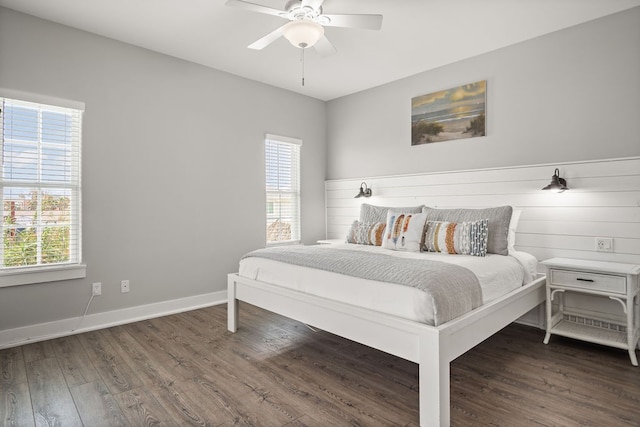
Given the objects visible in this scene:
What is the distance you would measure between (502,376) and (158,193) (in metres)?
3.35

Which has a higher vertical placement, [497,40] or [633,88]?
[497,40]

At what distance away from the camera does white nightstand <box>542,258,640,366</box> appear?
2.52 metres

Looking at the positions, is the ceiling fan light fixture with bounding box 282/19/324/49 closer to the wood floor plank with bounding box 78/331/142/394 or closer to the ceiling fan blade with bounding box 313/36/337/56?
the ceiling fan blade with bounding box 313/36/337/56

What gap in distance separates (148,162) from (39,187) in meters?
0.91

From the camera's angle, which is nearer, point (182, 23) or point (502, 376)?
point (502, 376)

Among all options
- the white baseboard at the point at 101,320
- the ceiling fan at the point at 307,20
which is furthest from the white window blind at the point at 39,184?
the ceiling fan at the point at 307,20

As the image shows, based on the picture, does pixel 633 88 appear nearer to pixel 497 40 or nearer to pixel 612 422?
pixel 497 40

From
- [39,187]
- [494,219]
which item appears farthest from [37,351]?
[494,219]

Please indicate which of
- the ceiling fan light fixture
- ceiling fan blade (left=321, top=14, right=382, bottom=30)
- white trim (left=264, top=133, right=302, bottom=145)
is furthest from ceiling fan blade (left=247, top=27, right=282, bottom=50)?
white trim (left=264, top=133, right=302, bottom=145)

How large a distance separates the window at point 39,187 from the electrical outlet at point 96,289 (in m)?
0.20

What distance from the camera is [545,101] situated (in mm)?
3285

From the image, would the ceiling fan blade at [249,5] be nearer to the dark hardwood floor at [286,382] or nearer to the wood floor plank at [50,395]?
the dark hardwood floor at [286,382]

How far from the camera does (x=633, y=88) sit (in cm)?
285

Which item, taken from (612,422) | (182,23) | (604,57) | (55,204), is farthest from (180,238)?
(604,57)
